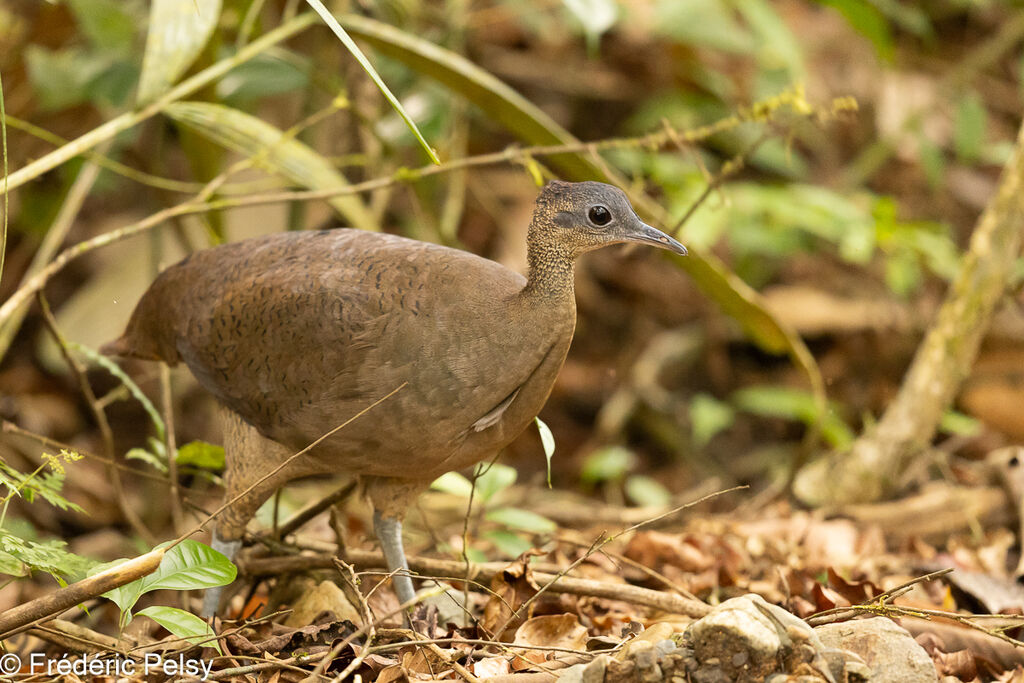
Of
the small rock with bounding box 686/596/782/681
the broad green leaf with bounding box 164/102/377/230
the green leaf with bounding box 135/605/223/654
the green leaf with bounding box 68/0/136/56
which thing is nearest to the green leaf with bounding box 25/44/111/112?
the green leaf with bounding box 68/0/136/56

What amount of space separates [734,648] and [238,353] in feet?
5.54

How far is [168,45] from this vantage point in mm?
3467

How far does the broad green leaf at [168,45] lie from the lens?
345 cm

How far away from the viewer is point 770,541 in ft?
12.9

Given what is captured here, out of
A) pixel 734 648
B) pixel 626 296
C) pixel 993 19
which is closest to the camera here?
pixel 734 648

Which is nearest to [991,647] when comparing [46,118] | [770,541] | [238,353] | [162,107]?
[770,541]

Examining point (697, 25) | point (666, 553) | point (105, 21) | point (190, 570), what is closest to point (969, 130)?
point (697, 25)

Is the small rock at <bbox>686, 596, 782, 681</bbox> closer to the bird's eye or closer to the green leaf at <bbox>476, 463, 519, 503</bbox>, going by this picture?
the bird's eye

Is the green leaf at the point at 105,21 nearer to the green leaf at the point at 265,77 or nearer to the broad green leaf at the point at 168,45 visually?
the green leaf at the point at 265,77

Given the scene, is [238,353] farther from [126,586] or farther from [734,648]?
[734,648]

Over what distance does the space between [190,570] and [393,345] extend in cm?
78

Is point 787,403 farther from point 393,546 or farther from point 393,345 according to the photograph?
point 393,345

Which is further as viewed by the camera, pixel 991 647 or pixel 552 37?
pixel 552 37

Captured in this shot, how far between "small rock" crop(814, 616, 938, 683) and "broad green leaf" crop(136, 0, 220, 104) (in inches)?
108
